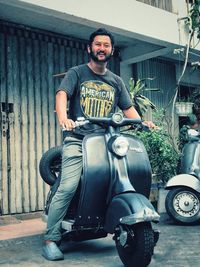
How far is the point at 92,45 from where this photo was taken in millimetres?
3271

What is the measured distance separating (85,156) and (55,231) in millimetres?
704

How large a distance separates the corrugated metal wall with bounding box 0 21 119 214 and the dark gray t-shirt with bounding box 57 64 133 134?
2.84m

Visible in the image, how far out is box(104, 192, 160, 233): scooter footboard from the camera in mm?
2611

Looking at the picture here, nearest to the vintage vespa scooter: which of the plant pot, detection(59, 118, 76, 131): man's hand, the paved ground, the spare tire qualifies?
the paved ground

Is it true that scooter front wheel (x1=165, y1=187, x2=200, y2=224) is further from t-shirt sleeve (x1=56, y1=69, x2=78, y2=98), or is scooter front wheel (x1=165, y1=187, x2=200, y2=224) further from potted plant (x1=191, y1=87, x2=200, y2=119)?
potted plant (x1=191, y1=87, x2=200, y2=119)

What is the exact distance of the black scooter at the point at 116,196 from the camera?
2.64 meters

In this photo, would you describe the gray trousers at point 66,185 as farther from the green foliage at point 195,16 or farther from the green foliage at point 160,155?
the green foliage at point 195,16

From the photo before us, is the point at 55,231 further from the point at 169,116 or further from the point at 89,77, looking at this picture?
the point at 169,116

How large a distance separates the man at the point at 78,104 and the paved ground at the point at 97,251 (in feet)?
0.59

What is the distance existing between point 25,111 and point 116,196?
3.67m

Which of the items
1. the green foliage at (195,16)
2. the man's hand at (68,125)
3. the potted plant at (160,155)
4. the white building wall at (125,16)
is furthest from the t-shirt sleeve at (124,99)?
the green foliage at (195,16)

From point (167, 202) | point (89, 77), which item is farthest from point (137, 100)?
point (89, 77)

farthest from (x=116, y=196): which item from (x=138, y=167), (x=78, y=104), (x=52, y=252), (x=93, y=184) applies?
(x=78, y=104)

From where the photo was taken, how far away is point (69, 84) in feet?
A: 10.7
